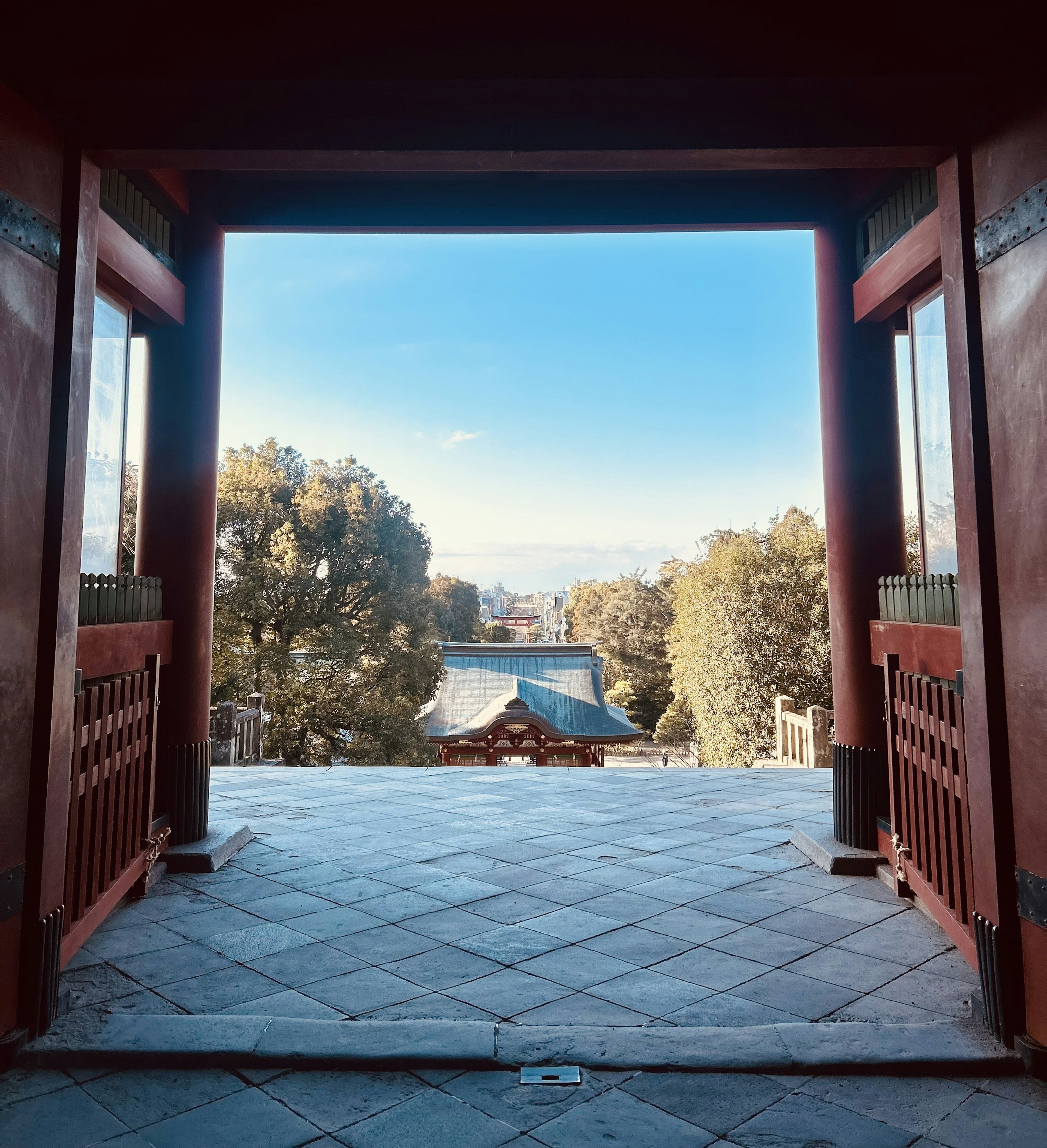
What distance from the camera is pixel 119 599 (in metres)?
3.33

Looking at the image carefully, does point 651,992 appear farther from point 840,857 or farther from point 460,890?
point 840,857

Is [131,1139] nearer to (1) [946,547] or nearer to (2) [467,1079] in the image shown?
(2) [467,1079]

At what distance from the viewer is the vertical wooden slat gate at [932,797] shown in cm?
284

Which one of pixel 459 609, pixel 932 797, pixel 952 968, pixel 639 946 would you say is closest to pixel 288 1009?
pixel 639 946

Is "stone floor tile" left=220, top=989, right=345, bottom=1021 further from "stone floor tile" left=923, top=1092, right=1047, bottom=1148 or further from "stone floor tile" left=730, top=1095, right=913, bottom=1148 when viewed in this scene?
"stone floor tile" left=923, top=1092, right=1047, bottom=1148

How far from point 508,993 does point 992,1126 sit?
4.38 ft

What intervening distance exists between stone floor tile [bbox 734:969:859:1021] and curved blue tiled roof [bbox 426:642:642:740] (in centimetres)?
1076

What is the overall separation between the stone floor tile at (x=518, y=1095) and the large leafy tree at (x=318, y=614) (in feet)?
40.3

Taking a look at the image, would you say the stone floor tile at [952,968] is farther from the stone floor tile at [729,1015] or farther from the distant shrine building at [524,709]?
the distant shrine building at [524,709]

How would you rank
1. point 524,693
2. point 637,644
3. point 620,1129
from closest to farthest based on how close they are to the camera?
point 620,1129
point 524,693
point 637,644

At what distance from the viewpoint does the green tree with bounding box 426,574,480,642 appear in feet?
86.2

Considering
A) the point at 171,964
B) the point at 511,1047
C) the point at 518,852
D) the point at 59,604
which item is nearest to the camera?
the point at 511,1047

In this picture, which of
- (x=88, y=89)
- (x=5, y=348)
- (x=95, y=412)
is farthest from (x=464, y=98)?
(x=95, y=412)

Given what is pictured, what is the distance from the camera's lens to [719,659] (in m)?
16.3
